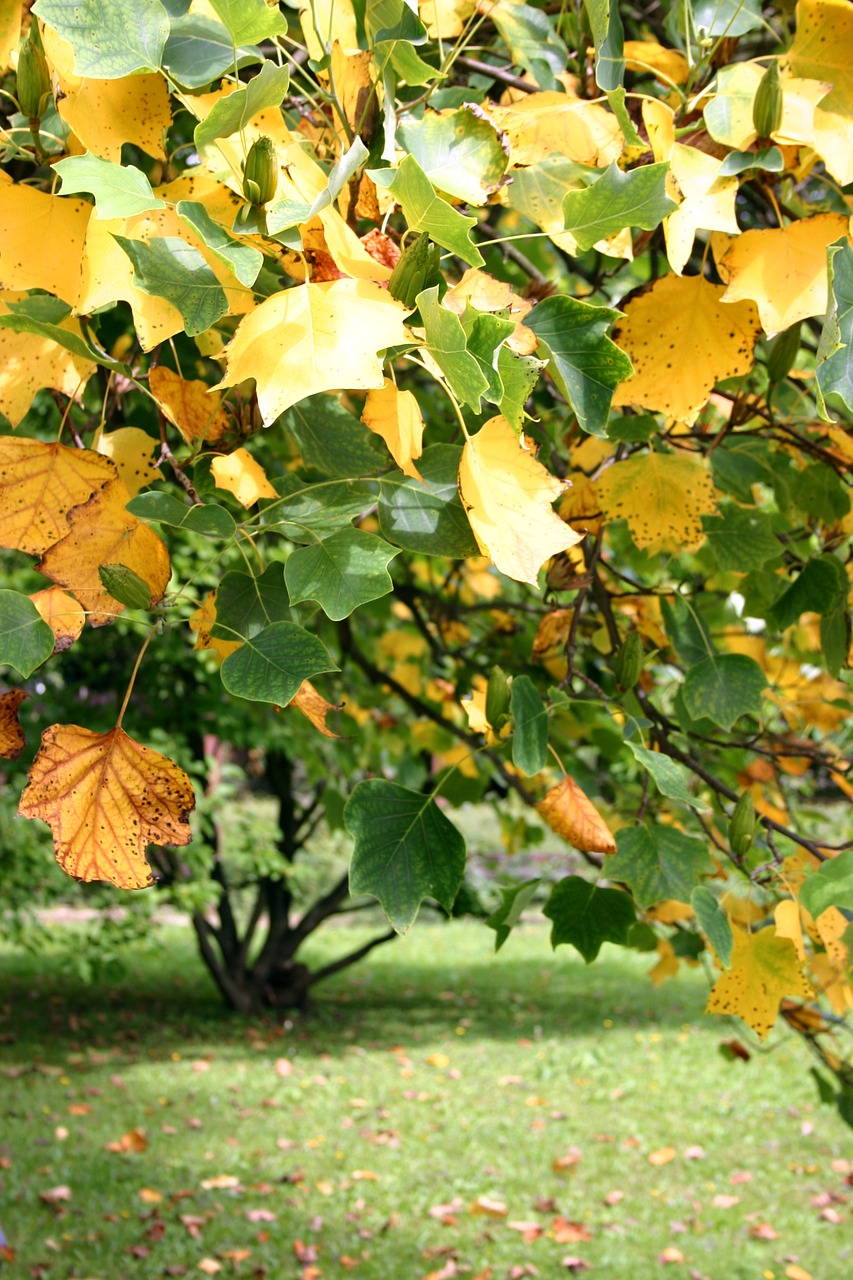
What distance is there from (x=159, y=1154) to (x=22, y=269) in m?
4.14

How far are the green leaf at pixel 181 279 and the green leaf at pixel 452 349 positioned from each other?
13 cm

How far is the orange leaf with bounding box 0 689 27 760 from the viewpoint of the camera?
0.67m

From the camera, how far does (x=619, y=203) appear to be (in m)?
0.57

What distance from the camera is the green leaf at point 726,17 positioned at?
0.75 m

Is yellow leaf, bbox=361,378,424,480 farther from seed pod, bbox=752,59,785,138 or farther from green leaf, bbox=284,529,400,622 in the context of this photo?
seed pod, bbox=752,59,785,138

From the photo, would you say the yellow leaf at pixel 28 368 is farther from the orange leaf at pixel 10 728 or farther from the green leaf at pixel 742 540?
the green leaf at pixel 742 540

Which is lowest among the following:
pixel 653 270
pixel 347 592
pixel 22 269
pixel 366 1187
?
pixel 366 1187

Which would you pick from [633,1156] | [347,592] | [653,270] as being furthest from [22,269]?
[633,1156]

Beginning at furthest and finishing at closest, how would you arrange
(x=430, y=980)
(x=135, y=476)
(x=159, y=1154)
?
(x=430, y=980), (x=159, y=1154), (x=135, y=476)

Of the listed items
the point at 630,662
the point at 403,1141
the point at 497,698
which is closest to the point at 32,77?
the point at 497,698

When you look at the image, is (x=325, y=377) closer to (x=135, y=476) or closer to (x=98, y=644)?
(x=135, y=476)

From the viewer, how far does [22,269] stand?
2.04 ft

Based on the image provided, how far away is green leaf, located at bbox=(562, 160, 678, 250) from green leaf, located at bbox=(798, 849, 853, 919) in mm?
449

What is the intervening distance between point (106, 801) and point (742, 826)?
1.79 feet
